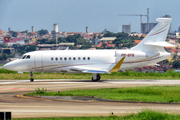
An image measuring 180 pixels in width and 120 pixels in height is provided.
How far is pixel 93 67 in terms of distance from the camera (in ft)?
132

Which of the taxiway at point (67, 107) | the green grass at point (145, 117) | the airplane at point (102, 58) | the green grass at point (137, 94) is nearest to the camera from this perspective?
the green grass at point (145, 117)

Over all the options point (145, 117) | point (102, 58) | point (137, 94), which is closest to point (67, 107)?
point (145, 117)

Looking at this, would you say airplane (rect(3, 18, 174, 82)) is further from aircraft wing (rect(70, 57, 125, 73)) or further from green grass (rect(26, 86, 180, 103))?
green grass (rect(26, 86, 180, 103))

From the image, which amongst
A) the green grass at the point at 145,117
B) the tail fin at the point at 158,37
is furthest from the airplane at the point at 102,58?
the green grass at the point at 145,117

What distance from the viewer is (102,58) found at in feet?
132

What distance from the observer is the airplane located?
40.0m

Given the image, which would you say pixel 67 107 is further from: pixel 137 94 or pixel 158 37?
pixel 158 37

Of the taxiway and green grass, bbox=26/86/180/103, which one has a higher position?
green grass, bbox=26/86/180/103

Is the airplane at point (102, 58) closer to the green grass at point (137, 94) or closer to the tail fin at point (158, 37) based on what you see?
the tail fin at point (158, 37)

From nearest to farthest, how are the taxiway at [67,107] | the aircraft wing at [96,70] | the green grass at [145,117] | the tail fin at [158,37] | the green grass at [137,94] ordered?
the green grass at [145,117], the taxiway at [67,107], the green grass at [137,94], the aircraft wing at [96,70], the tail fin at [158,37]

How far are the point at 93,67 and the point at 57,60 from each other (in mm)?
4435

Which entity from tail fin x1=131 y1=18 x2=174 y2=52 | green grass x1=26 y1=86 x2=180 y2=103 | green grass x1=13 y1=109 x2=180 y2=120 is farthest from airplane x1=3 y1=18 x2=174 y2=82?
green grass x1=13 y1=109 x2=180 y2=120

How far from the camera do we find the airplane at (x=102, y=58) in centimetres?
4003

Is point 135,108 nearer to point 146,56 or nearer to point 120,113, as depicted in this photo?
point 120,113
